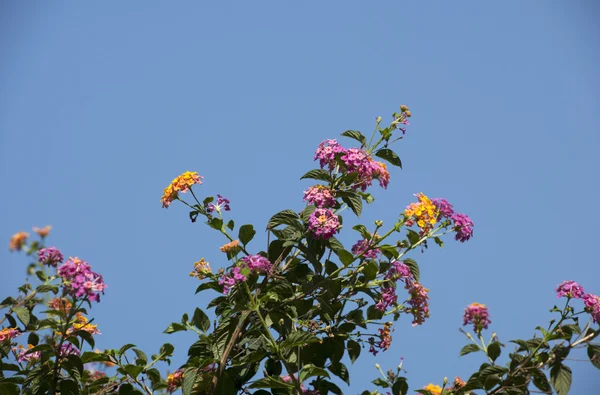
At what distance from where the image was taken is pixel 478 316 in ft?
15.7

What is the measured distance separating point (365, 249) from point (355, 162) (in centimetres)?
53

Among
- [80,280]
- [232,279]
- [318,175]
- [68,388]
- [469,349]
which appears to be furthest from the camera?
[318,175]

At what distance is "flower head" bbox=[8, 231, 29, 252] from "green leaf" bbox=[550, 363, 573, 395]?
2.96 meters

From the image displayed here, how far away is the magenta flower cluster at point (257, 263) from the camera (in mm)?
4551

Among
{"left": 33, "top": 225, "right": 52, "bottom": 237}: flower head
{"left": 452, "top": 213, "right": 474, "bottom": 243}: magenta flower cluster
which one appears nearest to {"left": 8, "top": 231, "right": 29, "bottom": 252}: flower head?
{"left": 33, "top": 225, "right": 52, "bottom": 237}: flower head

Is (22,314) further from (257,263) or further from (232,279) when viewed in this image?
(257,263)

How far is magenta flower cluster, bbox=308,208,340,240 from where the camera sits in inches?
180

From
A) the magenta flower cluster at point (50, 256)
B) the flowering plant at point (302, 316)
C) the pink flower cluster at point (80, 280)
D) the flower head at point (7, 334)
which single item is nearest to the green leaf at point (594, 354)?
the flowering plant at point (302, 316)

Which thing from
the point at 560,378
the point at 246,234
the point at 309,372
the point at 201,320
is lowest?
the point at 560,378

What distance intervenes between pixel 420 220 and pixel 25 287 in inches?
94.7

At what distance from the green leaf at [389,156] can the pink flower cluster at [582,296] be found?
126 centimetres

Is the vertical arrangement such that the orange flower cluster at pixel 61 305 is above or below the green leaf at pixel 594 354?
above

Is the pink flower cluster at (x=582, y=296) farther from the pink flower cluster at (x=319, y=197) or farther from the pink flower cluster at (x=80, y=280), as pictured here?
the pink flower cluster at (x=80, y=280)

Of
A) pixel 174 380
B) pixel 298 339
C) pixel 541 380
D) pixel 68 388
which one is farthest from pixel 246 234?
pixel 541 380
